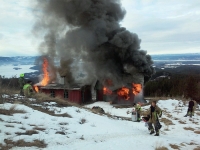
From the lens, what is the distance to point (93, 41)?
34781 millimetres

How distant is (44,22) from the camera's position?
131ft

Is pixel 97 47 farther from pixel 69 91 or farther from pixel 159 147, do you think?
pixel 159 147

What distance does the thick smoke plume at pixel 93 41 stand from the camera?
32219mm

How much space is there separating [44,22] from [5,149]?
120ft

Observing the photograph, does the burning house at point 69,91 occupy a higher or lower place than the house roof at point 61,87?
lower

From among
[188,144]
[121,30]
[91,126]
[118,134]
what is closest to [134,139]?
[118,134]

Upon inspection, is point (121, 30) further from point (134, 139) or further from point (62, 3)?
point (134, 139)

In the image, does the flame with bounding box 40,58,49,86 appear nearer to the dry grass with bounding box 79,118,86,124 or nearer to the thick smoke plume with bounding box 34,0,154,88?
the thick smoke plume with bounding box 34,0,154,88

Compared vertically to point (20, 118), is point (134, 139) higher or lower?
lower

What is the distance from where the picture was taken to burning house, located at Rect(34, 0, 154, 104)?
1247 inches

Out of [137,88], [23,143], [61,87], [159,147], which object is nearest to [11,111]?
[23,143]

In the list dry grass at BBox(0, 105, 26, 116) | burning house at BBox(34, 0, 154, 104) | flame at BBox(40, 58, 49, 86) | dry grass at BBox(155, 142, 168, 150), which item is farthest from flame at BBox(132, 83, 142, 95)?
dry grass at BBox(0, 105, 26, 116)

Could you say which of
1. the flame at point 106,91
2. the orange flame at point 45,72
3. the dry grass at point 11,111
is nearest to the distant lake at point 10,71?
the orange flame at point 45,72

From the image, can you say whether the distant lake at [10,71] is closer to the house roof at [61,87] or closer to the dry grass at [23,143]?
the house roof at [61,87]
